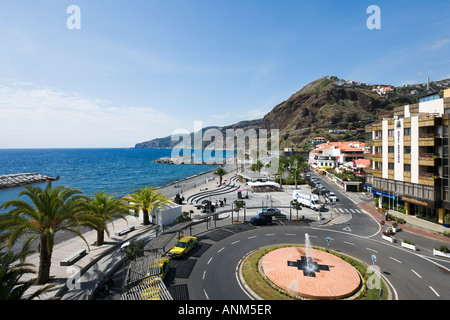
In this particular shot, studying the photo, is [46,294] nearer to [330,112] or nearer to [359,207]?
[359,207]

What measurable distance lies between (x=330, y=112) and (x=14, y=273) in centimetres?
21386

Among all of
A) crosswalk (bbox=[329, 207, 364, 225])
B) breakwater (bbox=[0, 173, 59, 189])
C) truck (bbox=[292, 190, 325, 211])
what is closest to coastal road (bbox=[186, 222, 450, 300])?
crosswalk (bbox=[329, 207, 364, 225])

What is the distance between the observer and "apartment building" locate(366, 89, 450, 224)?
30547 millimetres

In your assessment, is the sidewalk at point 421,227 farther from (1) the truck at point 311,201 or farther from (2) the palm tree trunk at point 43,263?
(2) the palm tree trunk at point 43,263

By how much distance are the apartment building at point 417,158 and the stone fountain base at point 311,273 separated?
22.0m

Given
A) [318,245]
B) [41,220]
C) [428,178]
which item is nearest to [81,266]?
[41,220]

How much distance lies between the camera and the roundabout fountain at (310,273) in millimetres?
16188

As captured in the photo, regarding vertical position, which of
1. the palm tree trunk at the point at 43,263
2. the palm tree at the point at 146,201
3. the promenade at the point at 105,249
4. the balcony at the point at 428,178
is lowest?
the promenade at the point at 105,249

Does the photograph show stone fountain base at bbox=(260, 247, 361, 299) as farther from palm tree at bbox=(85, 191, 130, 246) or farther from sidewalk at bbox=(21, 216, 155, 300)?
palm tree at bbox=(85, 191, 130, 246)

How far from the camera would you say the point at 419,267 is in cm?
1989

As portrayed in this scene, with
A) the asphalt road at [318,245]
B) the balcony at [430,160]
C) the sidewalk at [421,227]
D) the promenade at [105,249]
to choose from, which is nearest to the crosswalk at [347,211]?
the promenade at [105,249]

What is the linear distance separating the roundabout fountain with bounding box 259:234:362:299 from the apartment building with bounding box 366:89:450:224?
21.9 meters

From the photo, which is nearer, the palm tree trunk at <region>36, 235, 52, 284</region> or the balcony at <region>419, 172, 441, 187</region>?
the palm tree trunk at <region>36, 235, 52, 284</region>
